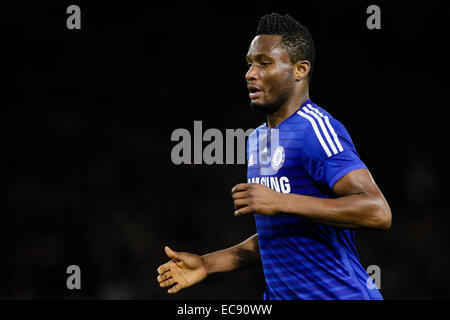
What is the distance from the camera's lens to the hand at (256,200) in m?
2.21

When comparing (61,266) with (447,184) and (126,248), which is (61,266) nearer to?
(126,248)

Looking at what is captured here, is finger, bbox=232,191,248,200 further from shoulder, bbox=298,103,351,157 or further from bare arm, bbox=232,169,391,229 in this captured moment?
shoulder, bbox=298,103,351,157

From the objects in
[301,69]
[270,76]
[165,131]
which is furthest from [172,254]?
[165,131]

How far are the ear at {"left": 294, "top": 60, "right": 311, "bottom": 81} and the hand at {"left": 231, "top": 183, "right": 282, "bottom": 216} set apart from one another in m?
0.84

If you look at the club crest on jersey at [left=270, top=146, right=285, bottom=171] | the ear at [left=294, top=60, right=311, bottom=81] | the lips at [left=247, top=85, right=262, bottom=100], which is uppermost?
the ear at [left=294, top=60, right=311, bottom=81]

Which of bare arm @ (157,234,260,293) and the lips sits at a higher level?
the lips

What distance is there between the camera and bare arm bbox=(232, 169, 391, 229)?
2.22 meters

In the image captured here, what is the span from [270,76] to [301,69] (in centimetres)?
20

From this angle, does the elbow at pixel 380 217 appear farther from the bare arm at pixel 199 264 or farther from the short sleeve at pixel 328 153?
the bare arm at pixel 199 264

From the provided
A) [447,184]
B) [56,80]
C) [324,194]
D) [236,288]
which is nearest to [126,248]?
[236,288]

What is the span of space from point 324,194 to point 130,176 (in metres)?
6.42

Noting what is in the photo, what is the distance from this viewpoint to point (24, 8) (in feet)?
29.7

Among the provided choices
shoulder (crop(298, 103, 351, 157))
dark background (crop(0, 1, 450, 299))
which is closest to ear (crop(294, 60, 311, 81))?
shoulder (crop(298, 103, 351, 157))

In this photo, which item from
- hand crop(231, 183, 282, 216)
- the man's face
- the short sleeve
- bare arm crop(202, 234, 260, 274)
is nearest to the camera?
hand crop(231, 183, 282, 216)
